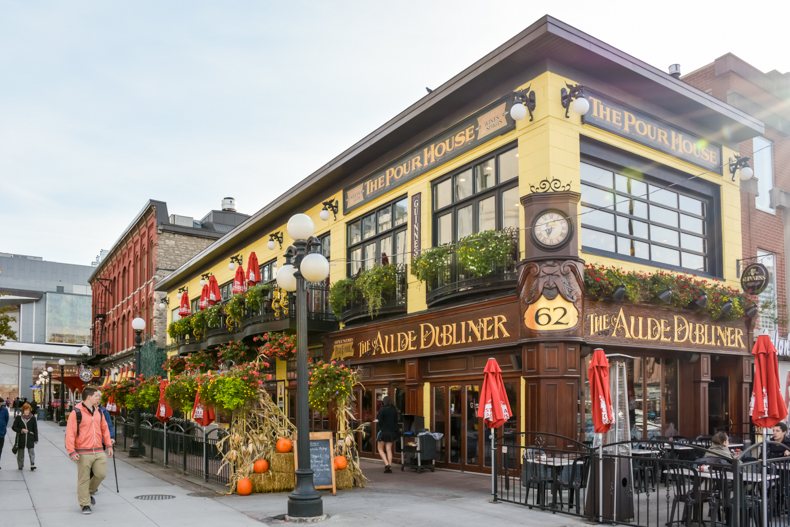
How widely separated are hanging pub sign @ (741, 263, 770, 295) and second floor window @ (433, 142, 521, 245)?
5876mm

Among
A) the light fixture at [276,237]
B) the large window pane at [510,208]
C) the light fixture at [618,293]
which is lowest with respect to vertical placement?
the light fixture at [618,293]

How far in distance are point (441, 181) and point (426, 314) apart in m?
3.12

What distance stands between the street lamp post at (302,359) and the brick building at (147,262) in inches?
1181

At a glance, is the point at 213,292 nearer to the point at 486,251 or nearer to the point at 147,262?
the point at 486,251

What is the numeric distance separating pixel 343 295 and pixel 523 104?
26.4 ft

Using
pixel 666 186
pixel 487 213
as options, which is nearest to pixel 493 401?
pixel 487 213

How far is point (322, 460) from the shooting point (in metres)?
12.8

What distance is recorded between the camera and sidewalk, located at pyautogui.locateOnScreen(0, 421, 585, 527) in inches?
404

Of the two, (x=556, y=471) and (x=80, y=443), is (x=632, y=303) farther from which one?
(x=80, y=443)

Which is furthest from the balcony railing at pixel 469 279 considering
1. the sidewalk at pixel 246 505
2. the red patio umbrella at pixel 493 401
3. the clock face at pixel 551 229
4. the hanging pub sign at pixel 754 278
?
the hanging pub sign at pixel 754 278

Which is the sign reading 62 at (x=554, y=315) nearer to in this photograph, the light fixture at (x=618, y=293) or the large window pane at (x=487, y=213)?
the light fixture at (x=618, y=293)

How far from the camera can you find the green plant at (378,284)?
18.5 meters

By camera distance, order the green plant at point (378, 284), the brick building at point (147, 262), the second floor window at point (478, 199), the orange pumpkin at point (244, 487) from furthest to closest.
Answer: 1. the brick building at point (147, 262)
2. the green plant at point (378, 284)
3. the second floor window at point (478, 199)
4. the orange pumpkin at point (244, 487)

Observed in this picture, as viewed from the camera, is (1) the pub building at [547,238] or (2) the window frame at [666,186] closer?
(1) the pub building at [547,238]
